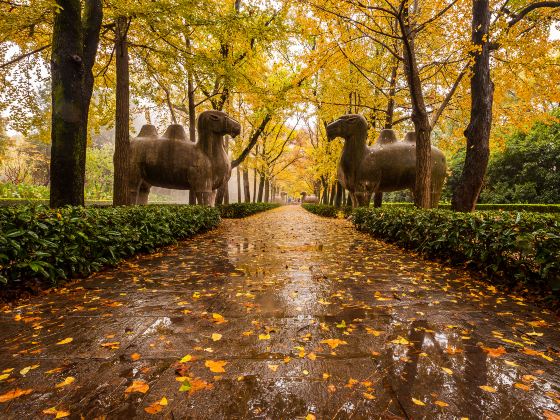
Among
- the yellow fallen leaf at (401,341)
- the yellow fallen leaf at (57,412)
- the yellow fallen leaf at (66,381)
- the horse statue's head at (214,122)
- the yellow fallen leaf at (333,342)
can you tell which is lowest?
the yellow fallen leaf at (66,381)

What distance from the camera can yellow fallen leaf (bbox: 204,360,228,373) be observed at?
2.04 m

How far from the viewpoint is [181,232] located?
26.7ft

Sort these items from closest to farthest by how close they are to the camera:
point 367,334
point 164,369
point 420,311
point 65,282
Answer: point 164,369 → point 367,334 → point 420,311 → point 65,282

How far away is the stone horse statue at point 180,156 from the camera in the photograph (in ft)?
32.9

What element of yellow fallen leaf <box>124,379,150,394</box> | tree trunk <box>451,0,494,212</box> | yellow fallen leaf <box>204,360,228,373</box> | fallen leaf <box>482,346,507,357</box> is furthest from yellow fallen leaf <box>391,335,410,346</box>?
tree trunk <box>451,0,494,212</box>

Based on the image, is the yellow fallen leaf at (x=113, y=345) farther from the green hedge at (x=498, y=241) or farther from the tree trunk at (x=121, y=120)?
the tree trunk at (x=121, y=120)

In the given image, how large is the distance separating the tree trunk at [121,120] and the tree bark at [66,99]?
231 cm

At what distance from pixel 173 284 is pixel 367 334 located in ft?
9.08

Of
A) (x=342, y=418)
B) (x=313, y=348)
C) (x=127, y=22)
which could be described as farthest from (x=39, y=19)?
(x=342, y=418)

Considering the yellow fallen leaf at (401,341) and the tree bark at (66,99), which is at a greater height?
the tree bark at (66,99)

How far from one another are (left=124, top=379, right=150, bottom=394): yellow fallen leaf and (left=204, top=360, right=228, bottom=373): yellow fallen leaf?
41 centimetres

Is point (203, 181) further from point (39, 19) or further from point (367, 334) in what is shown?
point (367, 334)

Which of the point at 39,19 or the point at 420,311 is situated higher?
the point at 39,19

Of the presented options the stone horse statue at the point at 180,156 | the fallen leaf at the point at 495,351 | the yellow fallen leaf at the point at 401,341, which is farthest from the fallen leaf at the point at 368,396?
the stone horse statue at the point at 180,156
